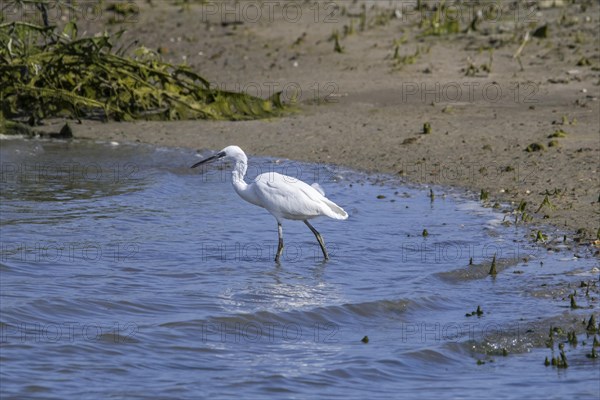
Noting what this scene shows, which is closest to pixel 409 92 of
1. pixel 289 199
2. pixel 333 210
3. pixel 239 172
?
pixel 239 172

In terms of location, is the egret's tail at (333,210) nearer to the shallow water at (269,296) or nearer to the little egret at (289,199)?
the little egret at (289,199)

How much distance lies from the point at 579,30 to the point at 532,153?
5.39m

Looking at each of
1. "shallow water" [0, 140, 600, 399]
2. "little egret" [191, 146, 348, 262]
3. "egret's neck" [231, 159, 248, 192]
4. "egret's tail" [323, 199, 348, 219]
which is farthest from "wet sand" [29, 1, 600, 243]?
"egret's neck" [231, 159, 248, 192]

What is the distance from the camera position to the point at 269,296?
8.24 meters

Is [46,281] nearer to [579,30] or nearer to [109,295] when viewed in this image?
[109,295]

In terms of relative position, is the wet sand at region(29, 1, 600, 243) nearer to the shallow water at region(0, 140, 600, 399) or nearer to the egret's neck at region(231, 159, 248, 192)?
the shallow water at region(0, 140, 600, 399)

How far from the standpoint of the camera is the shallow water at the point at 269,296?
6566 millimetres

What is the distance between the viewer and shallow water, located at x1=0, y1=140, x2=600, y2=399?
657 cm

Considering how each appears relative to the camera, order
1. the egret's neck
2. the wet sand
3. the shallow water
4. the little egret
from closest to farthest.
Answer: the shallow water
the little egret
the egret's neck
the wet sand

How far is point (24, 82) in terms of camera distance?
14.1 meters

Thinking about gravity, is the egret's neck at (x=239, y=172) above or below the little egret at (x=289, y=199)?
A: above

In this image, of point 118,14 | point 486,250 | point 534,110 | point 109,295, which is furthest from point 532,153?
point 118,14

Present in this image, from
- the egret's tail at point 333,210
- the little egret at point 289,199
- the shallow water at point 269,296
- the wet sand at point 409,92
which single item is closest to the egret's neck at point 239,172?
the little egret at point 289,199

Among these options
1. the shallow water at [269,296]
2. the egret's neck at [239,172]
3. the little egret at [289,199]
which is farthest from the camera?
the egret's neck at [239,172]
